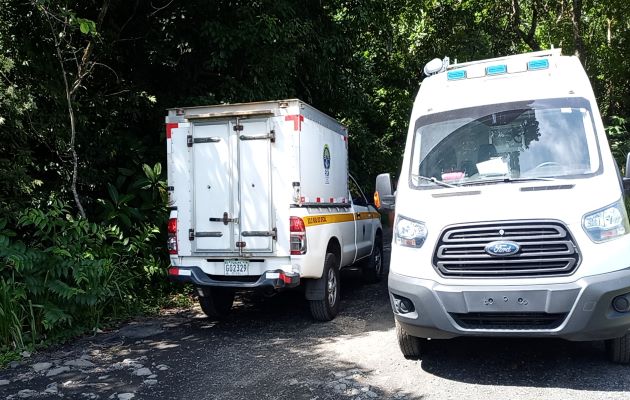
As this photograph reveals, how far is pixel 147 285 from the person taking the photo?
8.59 meters

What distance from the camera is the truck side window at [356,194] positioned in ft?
30.9

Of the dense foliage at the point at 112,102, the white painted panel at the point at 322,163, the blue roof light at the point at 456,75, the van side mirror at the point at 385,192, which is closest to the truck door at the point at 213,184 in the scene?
the white painted panel at the point at 322,163

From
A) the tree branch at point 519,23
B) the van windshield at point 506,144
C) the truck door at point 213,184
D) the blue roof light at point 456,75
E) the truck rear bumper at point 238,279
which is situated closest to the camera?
the van windshield at point 506,144

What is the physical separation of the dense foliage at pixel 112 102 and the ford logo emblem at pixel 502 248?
15.4ft

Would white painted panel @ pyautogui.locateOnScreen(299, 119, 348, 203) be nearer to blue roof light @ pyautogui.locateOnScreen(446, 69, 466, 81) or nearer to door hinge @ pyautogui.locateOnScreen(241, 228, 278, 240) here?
door hinge @ pyautogui.locateOnScreen(241, 228, 278, 240)

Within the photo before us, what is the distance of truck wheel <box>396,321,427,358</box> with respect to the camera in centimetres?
529

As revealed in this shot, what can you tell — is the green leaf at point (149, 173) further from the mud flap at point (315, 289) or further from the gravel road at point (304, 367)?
the mud flap at point (315, 289)

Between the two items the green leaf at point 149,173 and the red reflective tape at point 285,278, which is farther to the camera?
the green leaf at point 149,173

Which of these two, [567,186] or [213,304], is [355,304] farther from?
[567,186]

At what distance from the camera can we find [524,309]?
4.38m

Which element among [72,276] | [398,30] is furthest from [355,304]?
A: [398,30]

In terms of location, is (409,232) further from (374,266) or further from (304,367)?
(374,266)

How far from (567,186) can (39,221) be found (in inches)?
225

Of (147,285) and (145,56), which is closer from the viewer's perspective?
(147,285)
